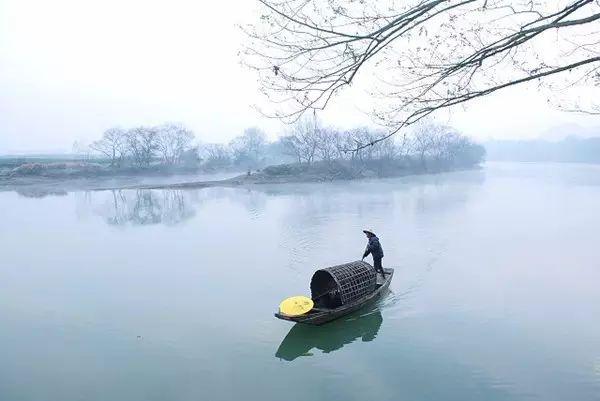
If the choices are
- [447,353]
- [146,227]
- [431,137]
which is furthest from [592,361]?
[431,137]

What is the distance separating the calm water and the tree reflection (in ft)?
11.5

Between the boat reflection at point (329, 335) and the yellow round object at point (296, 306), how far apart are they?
0.59 meters

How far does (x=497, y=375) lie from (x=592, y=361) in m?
1.77

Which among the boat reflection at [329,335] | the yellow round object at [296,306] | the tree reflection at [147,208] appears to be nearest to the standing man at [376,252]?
the boat reflection at [329,335]

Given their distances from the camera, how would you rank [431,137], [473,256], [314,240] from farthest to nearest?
[431,137]
[314,240]
[473,256]

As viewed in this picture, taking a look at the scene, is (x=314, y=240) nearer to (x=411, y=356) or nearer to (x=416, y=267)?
(x=416, y=267)

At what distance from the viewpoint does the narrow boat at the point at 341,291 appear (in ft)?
30.3

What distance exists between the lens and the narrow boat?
30.3 ft

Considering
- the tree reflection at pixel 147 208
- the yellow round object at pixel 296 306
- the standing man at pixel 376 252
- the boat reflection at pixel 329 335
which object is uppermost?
the standing man at pixel 376 252

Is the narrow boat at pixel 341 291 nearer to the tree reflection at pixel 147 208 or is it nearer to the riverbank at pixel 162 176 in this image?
the tree reflection at pixel 147 208

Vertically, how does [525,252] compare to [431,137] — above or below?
below

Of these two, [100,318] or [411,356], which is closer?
[411,356]

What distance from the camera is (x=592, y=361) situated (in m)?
7.75

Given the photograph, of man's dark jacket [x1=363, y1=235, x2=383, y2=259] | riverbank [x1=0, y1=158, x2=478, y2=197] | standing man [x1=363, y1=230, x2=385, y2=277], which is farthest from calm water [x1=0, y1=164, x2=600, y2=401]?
riverbank [x1=0, y1=158, x2=478, y2=197]
